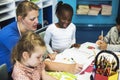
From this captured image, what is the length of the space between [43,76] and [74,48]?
0.62m

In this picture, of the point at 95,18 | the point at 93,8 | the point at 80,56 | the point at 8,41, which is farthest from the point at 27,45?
the point at 95,18

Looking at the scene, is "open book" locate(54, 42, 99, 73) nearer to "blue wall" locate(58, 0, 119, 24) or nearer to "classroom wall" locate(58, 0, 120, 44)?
"classroom wall" locate(58, 0, 120, 44)

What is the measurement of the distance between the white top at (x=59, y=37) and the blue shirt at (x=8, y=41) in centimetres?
54

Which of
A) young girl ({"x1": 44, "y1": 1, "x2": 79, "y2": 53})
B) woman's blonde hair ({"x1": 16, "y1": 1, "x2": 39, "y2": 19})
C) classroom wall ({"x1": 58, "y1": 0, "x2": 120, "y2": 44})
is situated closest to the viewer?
woman's blonde hair ({"x1": 16, "y1": 1, "x2": 39, "y2": 19})

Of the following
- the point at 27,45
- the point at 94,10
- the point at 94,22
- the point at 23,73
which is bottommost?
the point at 94,22

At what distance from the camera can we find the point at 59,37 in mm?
2152

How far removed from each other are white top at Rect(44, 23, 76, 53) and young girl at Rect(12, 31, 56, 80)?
831 millimetres

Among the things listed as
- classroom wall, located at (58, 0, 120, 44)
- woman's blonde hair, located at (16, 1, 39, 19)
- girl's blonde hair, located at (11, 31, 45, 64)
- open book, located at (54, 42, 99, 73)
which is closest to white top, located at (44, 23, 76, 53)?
open book, located at (54, 42, 99, 73)

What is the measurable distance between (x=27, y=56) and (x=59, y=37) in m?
0.93

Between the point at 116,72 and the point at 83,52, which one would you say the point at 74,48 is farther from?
the point at 116,72

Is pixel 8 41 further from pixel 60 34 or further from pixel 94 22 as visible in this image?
pixel 94 22

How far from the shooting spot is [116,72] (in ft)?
4.25

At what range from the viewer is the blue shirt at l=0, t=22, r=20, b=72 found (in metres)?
1.56

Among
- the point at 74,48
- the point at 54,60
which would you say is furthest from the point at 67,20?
the point at 54,60
